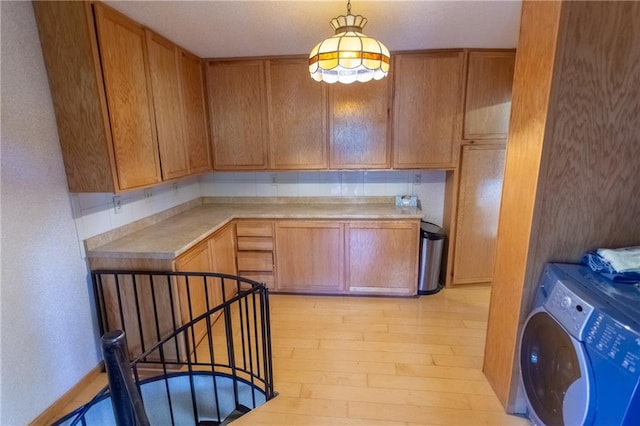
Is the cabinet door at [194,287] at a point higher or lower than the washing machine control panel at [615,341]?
lower

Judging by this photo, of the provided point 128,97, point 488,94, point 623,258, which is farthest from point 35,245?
point 488,94

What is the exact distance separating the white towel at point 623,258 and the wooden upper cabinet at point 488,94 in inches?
66.5

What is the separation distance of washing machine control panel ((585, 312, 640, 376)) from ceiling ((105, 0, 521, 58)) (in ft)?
5.59

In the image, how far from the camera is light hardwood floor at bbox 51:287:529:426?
1750 millimetres

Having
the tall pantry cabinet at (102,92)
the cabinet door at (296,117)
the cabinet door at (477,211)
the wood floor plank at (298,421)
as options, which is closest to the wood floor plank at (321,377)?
the wood floor plank at (298,421)

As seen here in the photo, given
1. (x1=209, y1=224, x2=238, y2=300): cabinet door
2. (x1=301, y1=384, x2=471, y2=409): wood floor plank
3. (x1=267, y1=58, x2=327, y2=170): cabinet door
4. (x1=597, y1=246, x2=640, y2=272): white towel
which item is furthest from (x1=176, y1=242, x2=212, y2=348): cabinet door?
(x1=597, y1=246, x2=640, y2=272): white towel

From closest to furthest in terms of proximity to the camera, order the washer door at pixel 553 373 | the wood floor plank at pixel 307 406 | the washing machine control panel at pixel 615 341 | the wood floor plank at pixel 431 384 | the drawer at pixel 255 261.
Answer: the washing machine control panel at pixel 615 341 → the washer door at pixel 553 373 → the wood floor plank at pixel 307 406 → the wood floor plank at pixel 431 384 → the drawer at pixel 255 261

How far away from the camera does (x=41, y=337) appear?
1.72 m

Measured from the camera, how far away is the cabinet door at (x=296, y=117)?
2.86m

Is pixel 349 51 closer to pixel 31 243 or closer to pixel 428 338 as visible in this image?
pixel 31 243

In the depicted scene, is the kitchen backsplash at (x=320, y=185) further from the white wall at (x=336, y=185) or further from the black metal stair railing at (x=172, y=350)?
the black metal stair railing at (x=172, y=350)

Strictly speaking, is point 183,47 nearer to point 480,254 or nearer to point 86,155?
point 86,155

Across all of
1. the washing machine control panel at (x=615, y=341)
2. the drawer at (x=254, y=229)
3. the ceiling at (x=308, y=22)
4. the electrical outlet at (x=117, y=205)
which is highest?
the ceiling at (x=308, y=22)

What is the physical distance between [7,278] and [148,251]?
0.64 meters
